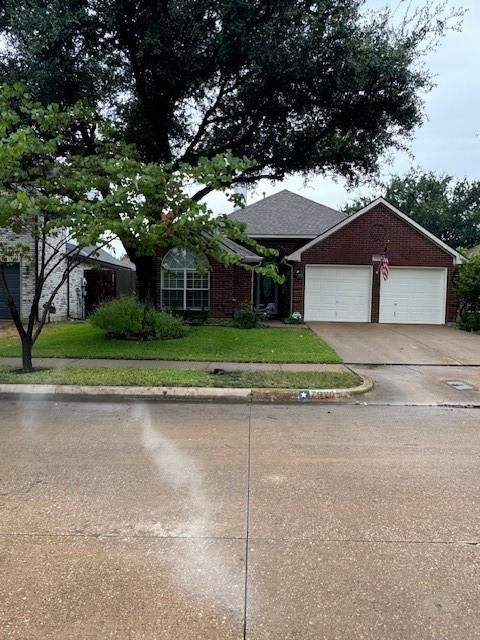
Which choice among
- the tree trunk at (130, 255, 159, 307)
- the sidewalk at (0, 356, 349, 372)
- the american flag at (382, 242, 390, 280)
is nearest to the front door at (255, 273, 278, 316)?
the american flag at (382, 242, 390, 280)

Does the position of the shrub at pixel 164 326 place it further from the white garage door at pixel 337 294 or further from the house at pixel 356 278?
the white garage door at pixel 337 294

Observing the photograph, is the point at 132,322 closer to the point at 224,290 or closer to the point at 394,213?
the point at 224,290

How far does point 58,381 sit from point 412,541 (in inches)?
258

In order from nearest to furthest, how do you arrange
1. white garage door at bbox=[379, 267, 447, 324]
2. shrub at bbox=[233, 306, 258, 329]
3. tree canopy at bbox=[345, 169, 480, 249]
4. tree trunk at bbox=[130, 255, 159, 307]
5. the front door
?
tree trunk at bbox=[130, 255, 159, 307] → shrub at bbox=[233, 306, 258, 329] → white garage door at bbox=[379, 267, 447, 324] → the front door → tree canopy at bbox=[345, 169, 480, 249]

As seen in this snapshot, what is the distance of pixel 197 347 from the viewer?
12.5 m

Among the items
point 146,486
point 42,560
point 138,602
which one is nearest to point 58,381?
point 146,486

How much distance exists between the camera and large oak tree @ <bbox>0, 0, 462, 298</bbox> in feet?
35.9

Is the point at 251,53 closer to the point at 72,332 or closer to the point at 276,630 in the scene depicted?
the point at 72,332

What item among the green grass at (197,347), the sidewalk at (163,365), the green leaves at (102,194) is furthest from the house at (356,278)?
the green leaves at (102,194)

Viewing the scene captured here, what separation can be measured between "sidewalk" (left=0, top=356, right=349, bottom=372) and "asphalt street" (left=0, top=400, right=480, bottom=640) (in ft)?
12.2

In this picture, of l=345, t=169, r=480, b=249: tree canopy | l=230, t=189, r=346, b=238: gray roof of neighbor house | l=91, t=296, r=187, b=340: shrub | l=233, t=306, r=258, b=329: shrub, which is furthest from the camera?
l=345, t=169, r=480, b=249: tree canopy

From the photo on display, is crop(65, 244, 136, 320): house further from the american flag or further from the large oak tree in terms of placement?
the american flag

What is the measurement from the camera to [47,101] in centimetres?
1177

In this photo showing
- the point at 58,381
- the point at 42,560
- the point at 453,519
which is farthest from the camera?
the point at 58,381
